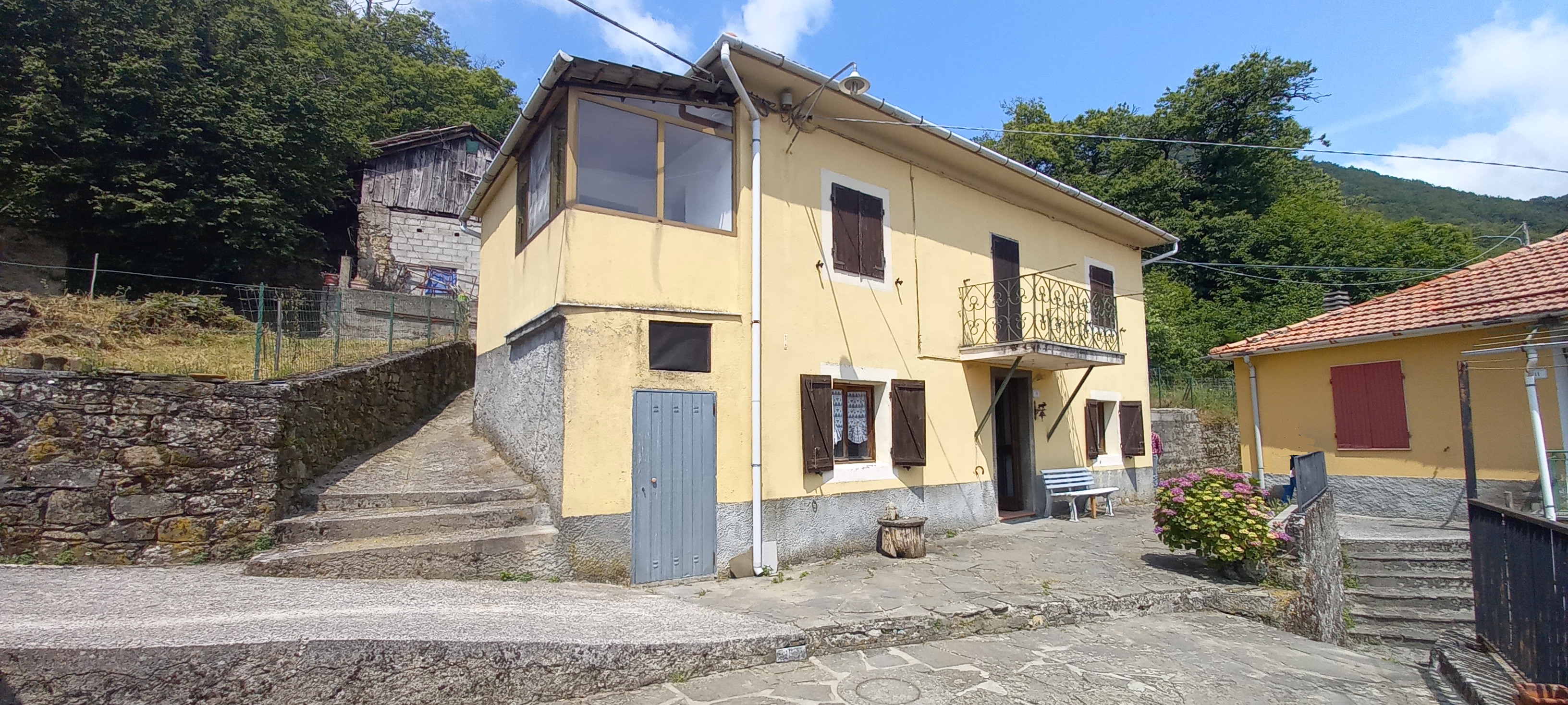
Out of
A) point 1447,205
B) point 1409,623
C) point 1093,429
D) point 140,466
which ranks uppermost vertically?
point 1447,205

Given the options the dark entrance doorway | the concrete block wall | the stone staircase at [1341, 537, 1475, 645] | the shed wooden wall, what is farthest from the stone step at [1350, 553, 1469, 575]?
the shed wooden wall

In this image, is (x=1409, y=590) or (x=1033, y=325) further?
(x=1033, y=325)

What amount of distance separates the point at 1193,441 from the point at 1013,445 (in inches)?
277

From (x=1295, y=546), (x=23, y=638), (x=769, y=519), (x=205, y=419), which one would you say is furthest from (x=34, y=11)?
(x=1295, y=546)

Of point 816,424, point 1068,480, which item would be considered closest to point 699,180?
point 816,424

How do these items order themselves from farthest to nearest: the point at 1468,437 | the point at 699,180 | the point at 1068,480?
1. the point at 1068,480
2. the point at 699,180
3. the point at 1468,437

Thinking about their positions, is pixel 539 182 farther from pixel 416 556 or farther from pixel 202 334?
pixel 202 334

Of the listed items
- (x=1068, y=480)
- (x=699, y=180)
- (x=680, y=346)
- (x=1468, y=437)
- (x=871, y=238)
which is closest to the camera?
(x=680, y=346)

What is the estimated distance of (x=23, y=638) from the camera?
3.71 meters

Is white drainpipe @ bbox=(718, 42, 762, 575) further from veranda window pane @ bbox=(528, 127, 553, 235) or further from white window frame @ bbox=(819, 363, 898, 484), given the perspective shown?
veranda window pane @ bbox=(528, 127, 553, 235)

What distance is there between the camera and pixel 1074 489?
38.3ft

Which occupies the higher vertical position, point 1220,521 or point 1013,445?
point 1013,445

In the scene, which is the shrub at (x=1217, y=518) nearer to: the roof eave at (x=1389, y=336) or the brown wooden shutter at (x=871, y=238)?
the brown wooden shutter at (x=871, y=238)

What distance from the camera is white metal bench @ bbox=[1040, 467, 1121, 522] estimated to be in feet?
37.2
